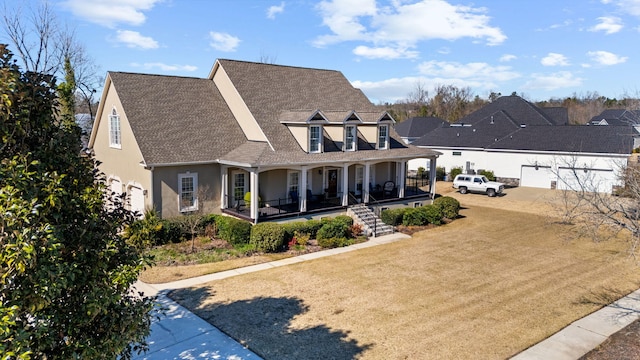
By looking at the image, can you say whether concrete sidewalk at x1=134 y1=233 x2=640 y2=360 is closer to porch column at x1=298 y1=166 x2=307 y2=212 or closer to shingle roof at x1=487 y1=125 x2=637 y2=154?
porch column at x1=298 y1=166 x2=307 y2=212

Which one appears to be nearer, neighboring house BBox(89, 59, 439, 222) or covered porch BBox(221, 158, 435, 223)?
neighboring house BBox(89, 59, 439, 222)

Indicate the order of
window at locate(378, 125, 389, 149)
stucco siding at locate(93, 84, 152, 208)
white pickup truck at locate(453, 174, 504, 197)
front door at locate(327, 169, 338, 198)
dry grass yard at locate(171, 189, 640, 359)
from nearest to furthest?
1. dry grass yard at locate(171, 189, 640, 359)
2. stucco siding at locate(93, 84, 152, 208)
3. front door at locate(327, 169, 338, 198)
4. window at locate(378, 125, 389, 149)
5. white pickup truck at locate(453, 174, 504, 197)

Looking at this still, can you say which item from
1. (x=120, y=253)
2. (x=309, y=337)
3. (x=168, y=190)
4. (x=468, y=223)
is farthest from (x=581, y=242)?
(x=120, y=253)

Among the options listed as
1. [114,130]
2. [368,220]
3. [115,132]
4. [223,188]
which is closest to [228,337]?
[223,188]

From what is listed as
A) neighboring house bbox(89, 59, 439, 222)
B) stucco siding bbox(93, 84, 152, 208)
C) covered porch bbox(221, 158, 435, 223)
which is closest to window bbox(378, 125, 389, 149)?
neighboring house bbox(89, 59, 439, 222)

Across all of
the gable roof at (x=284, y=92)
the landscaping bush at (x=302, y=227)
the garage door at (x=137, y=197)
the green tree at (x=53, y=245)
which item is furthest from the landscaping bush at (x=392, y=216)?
the green tree at (x=53, y=245)

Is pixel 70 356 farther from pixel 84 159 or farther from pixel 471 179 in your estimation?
pixel 471 179
